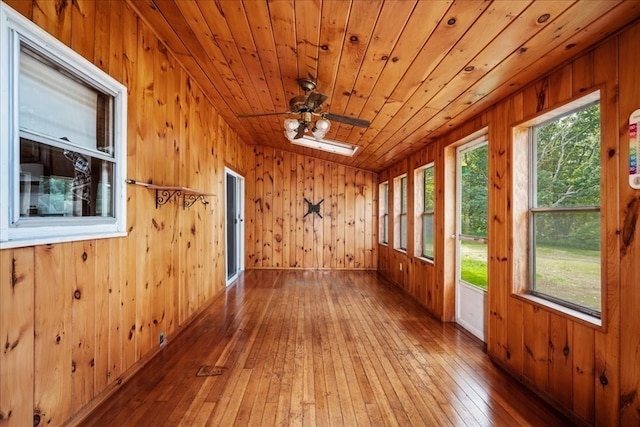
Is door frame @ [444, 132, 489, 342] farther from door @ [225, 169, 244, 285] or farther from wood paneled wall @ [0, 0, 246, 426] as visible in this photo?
door @ [225, 169, 244, 285]

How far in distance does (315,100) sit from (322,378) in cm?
221

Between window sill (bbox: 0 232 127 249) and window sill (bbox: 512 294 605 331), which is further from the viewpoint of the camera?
window sill (bbox: 512 294 605 331)

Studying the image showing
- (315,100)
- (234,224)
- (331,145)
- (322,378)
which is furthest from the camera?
(234,224)

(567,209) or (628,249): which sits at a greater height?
(567,209)

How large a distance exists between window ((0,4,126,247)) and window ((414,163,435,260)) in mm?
3590

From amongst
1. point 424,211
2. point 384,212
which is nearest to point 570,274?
point 424,211

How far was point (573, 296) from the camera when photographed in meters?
1.91

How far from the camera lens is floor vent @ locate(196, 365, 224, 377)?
2.24m

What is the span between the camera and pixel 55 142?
1.53 metres

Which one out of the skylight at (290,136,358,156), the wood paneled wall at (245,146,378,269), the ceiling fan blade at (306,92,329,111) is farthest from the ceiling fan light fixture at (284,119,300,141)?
the wood paneled wall at (245,146,378,269)

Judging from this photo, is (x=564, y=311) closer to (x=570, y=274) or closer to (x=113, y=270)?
(x=570, y=274)

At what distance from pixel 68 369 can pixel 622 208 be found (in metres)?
3.12

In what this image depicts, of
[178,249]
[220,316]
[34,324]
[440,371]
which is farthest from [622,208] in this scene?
[220,316]

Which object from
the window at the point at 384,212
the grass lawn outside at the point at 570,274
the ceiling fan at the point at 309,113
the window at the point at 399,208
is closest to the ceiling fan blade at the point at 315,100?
the ceiling fan at the point at 309,113
